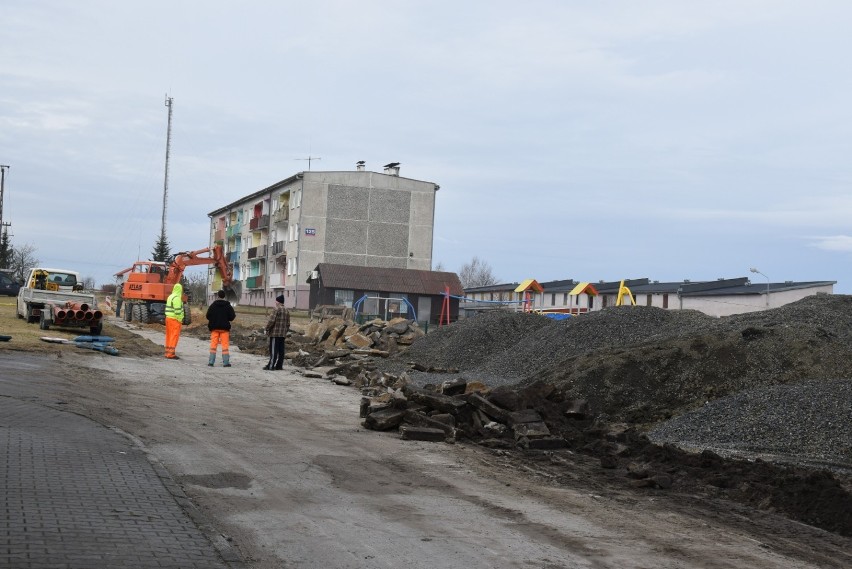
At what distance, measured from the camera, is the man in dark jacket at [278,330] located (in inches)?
870

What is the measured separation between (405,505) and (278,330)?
14.7 meters

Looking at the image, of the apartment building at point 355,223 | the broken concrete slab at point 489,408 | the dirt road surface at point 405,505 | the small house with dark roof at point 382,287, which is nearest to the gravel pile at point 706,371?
the broken concrete slab at point 489,408

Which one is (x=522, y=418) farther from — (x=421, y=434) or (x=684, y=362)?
(x=684, y=362)

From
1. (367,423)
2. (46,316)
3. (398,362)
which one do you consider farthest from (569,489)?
(46,316)

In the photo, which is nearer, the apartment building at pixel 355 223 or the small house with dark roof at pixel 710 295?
the small house with dark roof at pixel 710 295

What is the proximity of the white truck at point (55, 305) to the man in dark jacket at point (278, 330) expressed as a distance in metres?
8.56

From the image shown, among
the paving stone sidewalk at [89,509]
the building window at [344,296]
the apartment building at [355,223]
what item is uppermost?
the apartment building at [355,223]

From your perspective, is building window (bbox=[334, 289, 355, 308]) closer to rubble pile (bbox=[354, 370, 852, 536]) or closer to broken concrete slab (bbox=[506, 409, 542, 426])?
rubble pile (bbox=[354, 370, 852, 536])

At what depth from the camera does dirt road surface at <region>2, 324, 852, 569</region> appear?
6738 mm

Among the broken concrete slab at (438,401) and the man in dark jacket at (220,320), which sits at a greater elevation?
the man in dark jacket at (220,320)

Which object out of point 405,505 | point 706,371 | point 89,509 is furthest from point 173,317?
point 89,509

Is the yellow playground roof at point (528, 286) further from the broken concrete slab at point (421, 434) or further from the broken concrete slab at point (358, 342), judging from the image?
the broken concrete slab at point (421, 434)

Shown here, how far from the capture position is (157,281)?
135 ft

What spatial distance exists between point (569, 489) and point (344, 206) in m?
65.7
